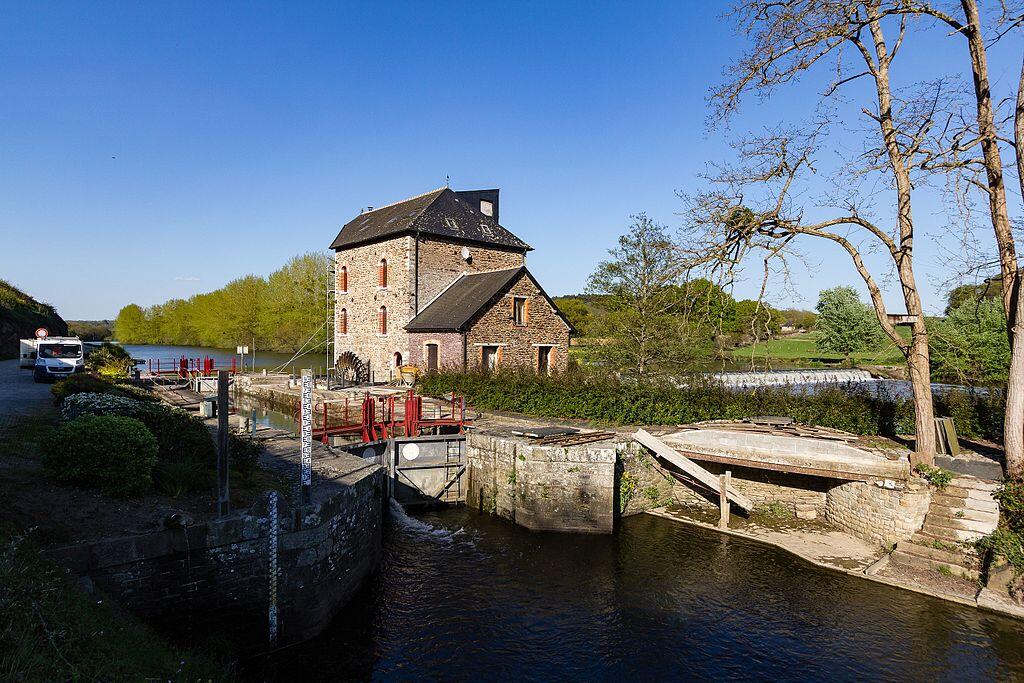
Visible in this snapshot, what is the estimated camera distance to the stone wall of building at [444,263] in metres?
28.2

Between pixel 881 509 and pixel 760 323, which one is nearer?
pixel 881 509

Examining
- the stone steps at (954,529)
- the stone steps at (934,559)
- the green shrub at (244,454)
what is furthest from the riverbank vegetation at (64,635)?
the stone steps at (954,529)

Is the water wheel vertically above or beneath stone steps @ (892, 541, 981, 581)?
above

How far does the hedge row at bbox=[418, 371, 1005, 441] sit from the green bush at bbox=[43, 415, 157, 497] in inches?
505

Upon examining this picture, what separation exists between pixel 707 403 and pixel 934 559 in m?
6.87

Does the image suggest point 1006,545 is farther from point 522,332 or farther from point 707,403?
point 522,332

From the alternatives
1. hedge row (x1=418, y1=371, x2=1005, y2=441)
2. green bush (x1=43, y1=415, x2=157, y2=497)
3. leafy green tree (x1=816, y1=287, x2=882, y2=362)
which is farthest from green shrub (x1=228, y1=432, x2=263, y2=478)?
leafy green tree (x1=816, y1=287, x2=882, y2=362)

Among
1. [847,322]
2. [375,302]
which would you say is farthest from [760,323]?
[847,322]

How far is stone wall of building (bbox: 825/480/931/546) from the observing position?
11461mm

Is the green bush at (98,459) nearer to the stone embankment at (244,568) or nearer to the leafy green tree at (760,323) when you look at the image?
the stone embankment at (244,568)

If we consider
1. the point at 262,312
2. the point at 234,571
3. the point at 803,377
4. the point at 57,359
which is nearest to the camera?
the point at 234,571

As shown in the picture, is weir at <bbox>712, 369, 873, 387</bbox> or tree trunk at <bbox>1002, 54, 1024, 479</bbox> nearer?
tree trunk at <bbox>1002, 54, 1024, 479</bbox>

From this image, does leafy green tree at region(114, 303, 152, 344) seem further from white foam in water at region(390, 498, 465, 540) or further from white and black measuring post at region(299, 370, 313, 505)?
white and black measuring post at region(299, 370, 313, 505)

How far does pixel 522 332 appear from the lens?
26.9 meters
